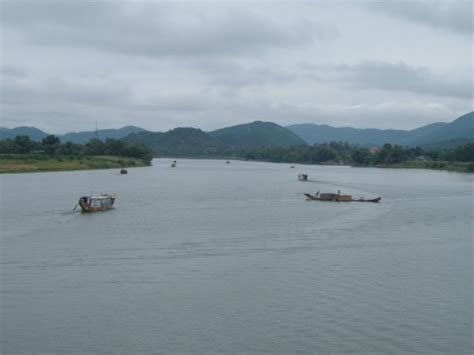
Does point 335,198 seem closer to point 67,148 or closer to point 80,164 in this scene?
point 80,164

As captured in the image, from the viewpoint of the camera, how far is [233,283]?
18328 millimetres

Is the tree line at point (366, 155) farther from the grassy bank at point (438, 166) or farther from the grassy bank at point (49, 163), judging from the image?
the grassy bank at point (49, 163)

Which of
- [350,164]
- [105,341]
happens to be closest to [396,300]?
[105,341]

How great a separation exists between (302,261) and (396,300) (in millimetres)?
5549

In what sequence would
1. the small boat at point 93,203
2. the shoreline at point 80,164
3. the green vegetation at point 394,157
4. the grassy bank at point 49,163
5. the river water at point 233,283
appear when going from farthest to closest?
the green vegetation at point 394,157, the shoreline at point 80,164, the grassy bank at point 49,163, the small boat at point 93,203, the river water at point 233,283

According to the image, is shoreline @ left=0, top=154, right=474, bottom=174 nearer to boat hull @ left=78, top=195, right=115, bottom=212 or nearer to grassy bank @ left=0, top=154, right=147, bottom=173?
grassy bank @ left=0, top=154, right=147, bottom=173

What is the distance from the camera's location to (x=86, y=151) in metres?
115

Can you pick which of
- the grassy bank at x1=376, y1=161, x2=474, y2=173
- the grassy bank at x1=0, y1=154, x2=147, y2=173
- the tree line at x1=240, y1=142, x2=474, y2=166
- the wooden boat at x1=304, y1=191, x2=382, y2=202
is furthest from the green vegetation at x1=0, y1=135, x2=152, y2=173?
the grassy bank at x1=376, y1=161, x2=474, y2=173

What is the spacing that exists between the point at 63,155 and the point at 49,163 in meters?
15.8

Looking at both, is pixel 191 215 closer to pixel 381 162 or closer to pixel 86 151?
pixel 86 151

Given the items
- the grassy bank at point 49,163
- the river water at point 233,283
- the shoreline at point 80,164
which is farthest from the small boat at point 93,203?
the grassy bank at point 49,163

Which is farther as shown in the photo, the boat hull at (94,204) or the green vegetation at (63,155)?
the green vegetation at (63,155)

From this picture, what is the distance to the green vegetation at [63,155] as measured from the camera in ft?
271

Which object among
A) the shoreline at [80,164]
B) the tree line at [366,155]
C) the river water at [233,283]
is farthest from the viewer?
the tree line at [366,155]
